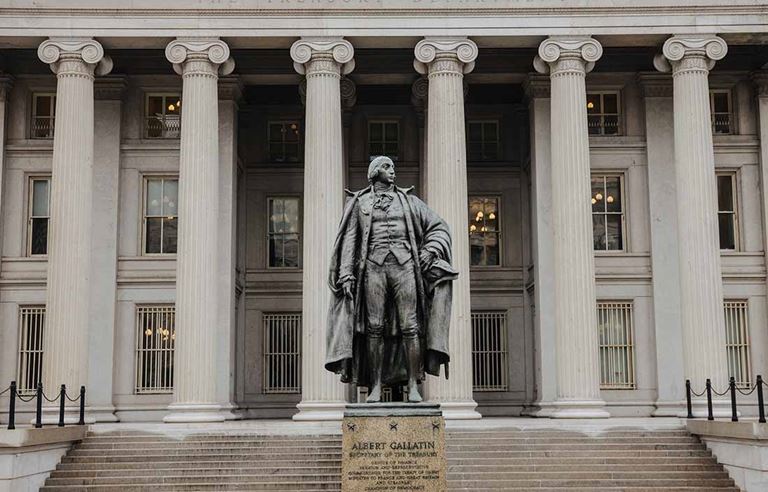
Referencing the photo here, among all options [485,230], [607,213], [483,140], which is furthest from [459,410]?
[483,140]

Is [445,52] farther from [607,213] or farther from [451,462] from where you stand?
[451,462]

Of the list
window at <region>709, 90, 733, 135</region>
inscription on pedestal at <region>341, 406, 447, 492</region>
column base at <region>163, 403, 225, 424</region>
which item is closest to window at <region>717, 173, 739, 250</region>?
window at <region>709, 90, 733, 135</region>

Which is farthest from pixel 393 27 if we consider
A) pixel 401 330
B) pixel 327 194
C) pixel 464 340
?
pixel 401 330

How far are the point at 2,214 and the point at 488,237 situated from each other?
15.3 metres

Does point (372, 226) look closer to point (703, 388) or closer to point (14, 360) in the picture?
point (703, 388)

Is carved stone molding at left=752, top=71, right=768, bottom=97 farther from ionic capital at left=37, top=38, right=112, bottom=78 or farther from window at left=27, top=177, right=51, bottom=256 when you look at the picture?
window at left=27, top=177, right=51, bottom=256

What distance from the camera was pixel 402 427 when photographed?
11.3 meters

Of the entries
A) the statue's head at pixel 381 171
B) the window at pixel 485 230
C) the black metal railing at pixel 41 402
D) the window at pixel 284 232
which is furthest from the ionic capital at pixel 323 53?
the statue's head at pixel 381 171

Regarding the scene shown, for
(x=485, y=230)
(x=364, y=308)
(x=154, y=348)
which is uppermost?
(x=485, y=230)

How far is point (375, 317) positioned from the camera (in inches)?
469

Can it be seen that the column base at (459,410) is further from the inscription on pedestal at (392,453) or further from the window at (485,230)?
the inscription on pedestal at (392,453)

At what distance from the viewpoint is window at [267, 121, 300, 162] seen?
34.1 meters

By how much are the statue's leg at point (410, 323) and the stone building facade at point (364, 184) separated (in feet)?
43.1

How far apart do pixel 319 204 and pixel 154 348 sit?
25.9ft
